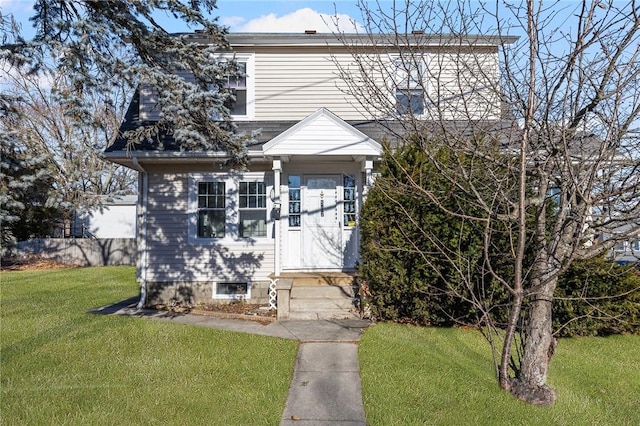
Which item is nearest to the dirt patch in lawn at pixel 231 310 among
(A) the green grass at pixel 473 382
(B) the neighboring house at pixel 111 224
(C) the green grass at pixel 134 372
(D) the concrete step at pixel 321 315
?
(D) the concrete step at pixel 321 315

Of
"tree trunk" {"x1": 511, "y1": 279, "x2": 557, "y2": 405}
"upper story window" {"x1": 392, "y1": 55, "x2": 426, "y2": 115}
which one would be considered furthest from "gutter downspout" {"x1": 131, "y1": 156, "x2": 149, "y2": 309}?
"tree trunk" {"x1": 511, "y1": 279, "x2": 557, "y2": 405}

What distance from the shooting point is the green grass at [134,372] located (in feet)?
12.3

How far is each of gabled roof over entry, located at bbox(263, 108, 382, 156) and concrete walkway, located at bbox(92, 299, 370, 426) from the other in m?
3.19

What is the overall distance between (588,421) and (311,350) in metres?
3.16

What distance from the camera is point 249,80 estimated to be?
967 cm

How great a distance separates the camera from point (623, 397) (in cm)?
433

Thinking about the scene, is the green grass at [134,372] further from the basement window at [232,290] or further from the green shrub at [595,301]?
the green shrub at [595,301]

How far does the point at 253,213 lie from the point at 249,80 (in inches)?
125

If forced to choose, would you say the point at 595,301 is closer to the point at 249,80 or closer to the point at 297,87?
the point at 297,87

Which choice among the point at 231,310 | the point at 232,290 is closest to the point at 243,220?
the point at 232,290

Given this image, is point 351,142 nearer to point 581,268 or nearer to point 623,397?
point 581,268

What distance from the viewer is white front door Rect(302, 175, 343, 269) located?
905 centimetres

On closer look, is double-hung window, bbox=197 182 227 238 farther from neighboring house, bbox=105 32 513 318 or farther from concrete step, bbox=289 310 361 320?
concrete step, bbox=289 310 361 320

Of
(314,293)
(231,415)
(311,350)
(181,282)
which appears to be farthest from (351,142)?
(231,415)
